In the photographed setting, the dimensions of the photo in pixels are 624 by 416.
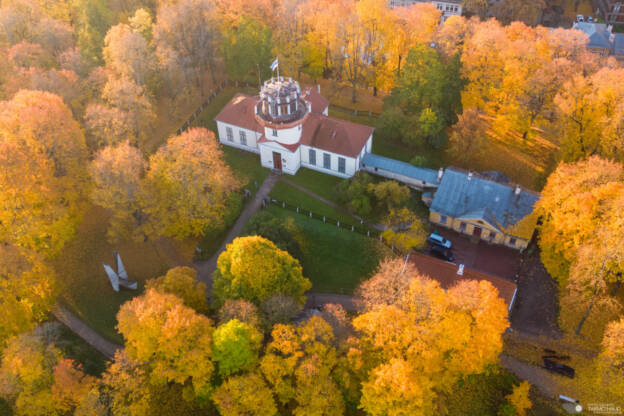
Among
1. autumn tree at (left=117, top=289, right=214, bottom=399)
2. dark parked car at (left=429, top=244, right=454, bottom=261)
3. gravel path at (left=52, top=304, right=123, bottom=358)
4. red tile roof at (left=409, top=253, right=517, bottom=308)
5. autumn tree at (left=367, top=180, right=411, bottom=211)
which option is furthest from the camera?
autumn tree at (left=367, top=180, right=411, bottom=211)

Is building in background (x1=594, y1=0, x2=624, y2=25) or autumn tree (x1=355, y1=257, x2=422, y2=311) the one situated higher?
building in background (x1=594, y1=0, x2=624, y2=25)

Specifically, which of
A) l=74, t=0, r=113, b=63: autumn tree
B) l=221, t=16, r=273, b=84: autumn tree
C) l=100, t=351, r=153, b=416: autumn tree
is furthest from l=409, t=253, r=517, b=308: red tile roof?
l=74, t=0, r=113, b=63: autumn tree

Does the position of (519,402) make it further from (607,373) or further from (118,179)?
(118,179)

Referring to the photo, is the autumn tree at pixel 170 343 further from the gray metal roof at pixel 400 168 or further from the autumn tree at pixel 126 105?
the gray metal roof at pixel 400 168

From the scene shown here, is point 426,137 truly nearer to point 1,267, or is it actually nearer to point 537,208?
point 537,208

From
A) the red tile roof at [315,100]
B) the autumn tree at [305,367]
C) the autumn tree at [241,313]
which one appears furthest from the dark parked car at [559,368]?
the red tile roof at [315,100]

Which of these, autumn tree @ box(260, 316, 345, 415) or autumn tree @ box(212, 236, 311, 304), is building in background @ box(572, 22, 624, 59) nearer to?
autumn tree @ box(212, 236, 311, 304)
